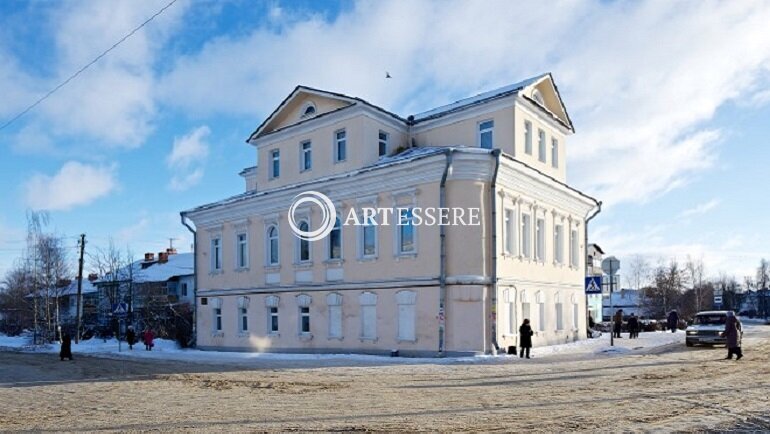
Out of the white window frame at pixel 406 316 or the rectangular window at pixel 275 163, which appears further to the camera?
the rectangular window at pixel 275 163

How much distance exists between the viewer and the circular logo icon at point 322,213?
1051 inches

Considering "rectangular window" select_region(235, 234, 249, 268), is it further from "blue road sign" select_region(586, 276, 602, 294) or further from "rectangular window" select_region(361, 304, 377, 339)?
"blue road sign" select_region(586, 276, 602, 294)

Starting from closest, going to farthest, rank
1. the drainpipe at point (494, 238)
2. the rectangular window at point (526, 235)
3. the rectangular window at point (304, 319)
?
the drainpipe at point (494, 238)
the rectangular window at point (526, 235)
the rectangular window at point (304, 319)

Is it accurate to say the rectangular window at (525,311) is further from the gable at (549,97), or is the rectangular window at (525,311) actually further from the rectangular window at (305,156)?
the rectangular window at (305,156)

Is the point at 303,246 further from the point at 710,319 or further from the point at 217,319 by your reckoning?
the point at 710,319

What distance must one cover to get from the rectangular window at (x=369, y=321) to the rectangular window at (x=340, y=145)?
638 cm

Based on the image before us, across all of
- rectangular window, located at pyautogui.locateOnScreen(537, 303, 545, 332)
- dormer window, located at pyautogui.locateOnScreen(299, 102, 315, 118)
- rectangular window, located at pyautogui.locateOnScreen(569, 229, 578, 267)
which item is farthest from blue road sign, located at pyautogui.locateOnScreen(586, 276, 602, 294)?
dormer window, located at pyautogui.locateOnScreen(299, 102, 315, 118)

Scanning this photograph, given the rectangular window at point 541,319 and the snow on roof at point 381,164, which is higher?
the snow on roof at point 381,164

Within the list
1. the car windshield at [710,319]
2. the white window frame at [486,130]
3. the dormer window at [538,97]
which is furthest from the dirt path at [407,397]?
the dormer window at [538,97]

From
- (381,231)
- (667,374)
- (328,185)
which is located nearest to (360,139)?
(328,185)

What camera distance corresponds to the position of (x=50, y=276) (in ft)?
145

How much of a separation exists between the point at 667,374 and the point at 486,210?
9.18m

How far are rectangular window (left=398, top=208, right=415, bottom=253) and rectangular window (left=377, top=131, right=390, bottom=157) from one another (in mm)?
4101

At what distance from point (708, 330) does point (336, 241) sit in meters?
14.5
